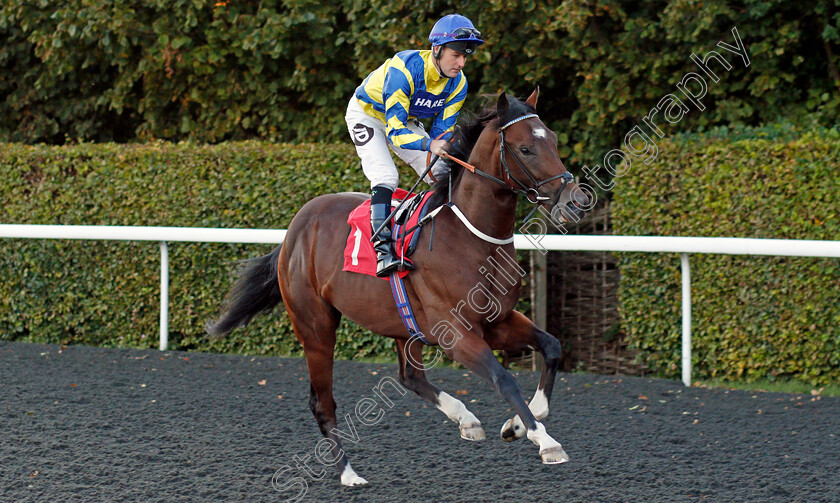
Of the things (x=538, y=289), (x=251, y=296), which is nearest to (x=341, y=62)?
(x=538, y=289)

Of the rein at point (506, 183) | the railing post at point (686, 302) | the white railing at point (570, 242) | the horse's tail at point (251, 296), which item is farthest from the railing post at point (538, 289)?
the rein at point (506, 183)

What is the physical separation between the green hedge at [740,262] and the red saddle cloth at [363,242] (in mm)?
2714

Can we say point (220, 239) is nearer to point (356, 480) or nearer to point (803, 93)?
point (356, 480)

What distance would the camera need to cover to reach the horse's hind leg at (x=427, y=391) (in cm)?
377

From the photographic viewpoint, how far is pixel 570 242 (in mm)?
6125

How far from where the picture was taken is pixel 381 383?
5984mm

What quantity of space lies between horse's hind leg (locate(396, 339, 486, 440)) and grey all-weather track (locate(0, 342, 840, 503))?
295 millimetres

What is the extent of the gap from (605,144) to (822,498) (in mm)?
4460

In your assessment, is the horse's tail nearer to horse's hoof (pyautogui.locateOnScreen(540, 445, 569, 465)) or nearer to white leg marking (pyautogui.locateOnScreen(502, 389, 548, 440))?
white leg marking (pyautogui.locateOnScreen(502, 389, 548, 440))

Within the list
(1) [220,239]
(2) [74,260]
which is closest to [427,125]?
(1) [220,239]

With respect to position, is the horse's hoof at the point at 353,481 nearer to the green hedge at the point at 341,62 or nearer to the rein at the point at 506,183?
the rein at the point at 506,183

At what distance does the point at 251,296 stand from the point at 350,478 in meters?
1.38

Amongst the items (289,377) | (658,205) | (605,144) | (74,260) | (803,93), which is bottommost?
(289,377)

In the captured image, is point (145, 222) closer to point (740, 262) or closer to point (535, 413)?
point (740, 262)
